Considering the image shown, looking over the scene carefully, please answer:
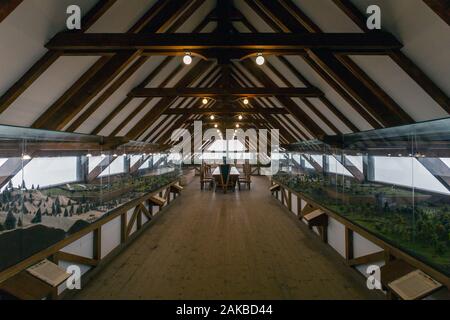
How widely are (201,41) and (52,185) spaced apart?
8.59 feet

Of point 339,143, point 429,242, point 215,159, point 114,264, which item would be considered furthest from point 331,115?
point 215,159

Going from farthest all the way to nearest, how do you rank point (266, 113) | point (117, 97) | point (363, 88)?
point (266, 113) → point (117, 97) → point (363, 88)

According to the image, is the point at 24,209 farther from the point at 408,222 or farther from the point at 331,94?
the point at 331,94

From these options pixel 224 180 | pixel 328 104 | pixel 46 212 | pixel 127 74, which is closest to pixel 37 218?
pixel 46 212

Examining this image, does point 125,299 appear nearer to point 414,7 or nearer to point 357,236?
point 357,236

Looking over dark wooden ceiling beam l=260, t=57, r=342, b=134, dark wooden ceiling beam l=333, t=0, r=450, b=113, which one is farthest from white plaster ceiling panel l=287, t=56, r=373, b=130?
dark wooden ceiling beam l=333, t=0, r=450, b=113

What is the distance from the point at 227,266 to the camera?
10.6 feet

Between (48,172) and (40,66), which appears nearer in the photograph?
(48,172)

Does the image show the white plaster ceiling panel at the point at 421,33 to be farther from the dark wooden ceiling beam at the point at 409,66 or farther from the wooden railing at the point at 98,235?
the wooden railing at the point at 98,235

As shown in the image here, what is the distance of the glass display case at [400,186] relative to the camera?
2.05 metres

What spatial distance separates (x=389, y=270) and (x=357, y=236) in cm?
112

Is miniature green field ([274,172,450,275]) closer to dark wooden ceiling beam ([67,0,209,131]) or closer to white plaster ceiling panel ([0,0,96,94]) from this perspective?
dark wooden ceiling beam ([67,0,209,131])

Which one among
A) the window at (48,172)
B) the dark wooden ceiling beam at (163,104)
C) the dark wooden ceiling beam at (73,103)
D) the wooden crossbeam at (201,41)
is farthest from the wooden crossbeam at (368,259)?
the dark wooden ceiling beam at (163,104)

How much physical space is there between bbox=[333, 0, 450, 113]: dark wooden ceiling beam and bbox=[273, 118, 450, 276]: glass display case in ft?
2.39
